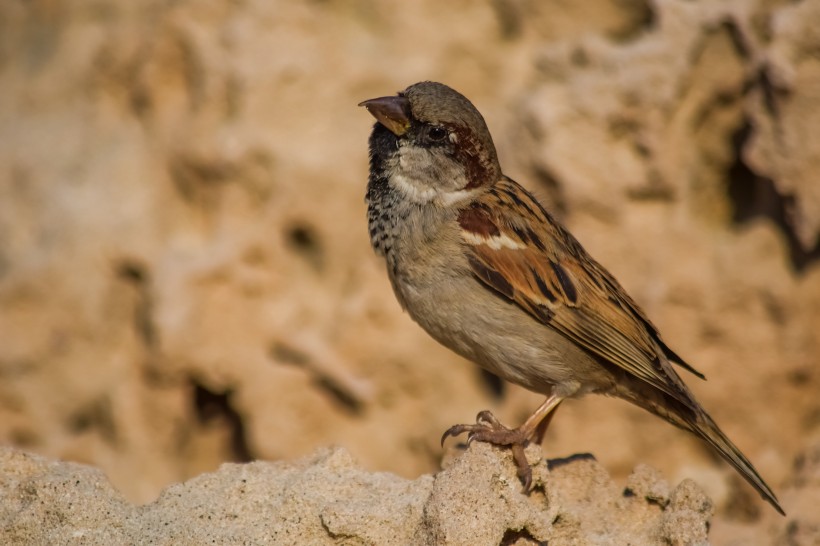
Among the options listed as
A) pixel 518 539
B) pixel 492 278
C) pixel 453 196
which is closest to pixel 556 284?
pixel 492 278

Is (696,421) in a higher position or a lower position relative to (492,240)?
lower

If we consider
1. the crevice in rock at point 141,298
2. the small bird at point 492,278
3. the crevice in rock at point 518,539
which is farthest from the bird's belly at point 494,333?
the crevice in rock at point 141,298

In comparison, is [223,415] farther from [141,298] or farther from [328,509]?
[328,509]

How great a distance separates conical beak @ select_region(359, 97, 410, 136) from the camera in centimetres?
418

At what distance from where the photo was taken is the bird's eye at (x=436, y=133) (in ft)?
13.9

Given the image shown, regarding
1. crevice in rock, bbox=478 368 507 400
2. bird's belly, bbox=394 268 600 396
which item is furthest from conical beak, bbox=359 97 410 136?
crevice in rock, bbox=478 368 507 400

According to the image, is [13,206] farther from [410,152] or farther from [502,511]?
[502,511]

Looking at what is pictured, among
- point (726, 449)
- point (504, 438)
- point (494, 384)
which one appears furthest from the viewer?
point (494, 384)

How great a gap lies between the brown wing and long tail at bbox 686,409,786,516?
100 millimetres

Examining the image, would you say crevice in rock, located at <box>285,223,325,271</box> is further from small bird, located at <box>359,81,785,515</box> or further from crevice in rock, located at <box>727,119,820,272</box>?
crevice in rock, located at <box>727,119,820,272</box>

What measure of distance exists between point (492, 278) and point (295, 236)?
2.56 meters

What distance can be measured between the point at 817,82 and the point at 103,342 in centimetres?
415

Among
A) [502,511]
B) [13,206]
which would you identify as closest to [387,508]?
[502,511]

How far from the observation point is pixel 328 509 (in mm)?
3254
